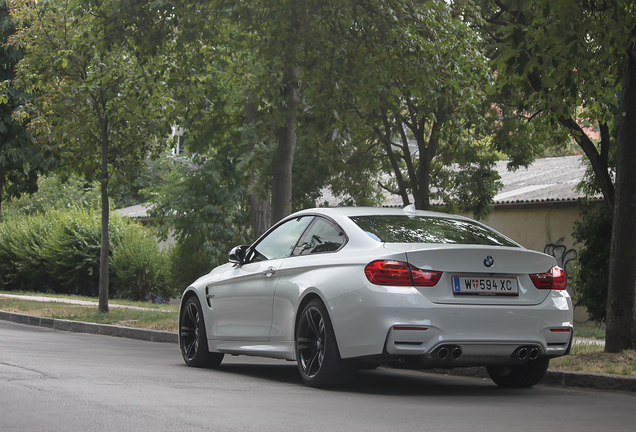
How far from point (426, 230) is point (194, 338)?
3136 mm

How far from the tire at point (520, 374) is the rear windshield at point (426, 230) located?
106 cm

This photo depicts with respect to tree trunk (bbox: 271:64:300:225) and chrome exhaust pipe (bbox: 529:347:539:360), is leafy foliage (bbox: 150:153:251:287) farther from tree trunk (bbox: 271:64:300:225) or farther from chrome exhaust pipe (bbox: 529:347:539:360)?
chrome exhaust pipe (bbox: 529:347:539:360)

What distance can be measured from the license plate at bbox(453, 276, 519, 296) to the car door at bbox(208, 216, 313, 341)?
1.82 m

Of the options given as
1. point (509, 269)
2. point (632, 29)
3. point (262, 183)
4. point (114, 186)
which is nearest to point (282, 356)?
point (509, 269)

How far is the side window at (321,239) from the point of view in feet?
23.4

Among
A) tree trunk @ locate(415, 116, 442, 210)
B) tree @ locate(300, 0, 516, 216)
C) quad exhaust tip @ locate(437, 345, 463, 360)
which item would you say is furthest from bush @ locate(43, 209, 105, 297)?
quad exhaust tip @ locate(437, 345, 463, 360)

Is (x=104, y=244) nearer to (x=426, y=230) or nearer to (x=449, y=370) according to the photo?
(x=449, y=370)

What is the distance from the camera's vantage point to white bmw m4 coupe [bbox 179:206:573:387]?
6.28m

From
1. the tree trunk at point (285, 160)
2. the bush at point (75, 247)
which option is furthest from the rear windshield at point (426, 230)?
the bush at point (75, 247)

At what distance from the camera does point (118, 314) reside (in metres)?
17.3

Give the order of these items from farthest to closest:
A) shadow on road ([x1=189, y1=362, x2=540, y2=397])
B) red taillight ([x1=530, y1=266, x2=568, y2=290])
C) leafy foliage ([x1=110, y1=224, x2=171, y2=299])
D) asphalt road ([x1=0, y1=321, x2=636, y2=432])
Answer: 1. leafy foliage ([x1=110, y1=224, x2=171, y2=299])
2. shadow on road ([x1=189, y1=362, x2=540, y2=397])
3. red taillight ([x1=530, y1=266, x2=568, y2=290])
4. asphalt road ([x1=0, y1=321, x2=636, y2=432])

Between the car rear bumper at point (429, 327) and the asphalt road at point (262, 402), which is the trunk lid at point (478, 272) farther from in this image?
the asphalt road at point (262, 402)

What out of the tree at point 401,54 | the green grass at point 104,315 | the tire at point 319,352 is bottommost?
the green grass at point 104,315

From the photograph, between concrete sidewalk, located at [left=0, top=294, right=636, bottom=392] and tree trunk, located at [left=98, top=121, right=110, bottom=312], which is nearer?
concrete sidewalk, located at [left=0, top=294, right=636, bottom=392]
